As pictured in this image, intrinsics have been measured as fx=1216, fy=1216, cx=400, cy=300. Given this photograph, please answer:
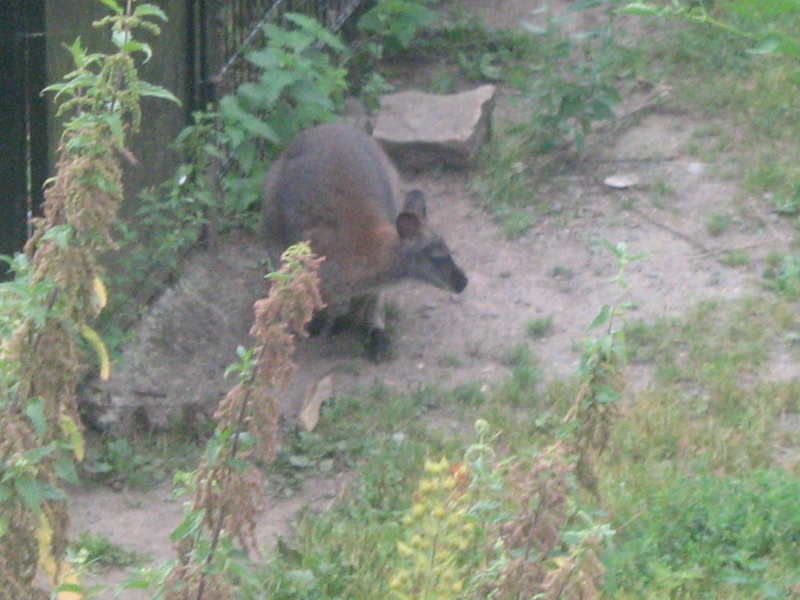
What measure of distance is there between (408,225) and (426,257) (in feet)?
0.66

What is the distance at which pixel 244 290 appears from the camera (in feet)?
22.1

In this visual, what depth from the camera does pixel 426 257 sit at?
21.9ft

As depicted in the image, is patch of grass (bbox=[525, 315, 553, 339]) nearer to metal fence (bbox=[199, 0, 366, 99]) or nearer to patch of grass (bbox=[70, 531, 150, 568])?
metal fence (bbox=[199, 0, 366, 99])

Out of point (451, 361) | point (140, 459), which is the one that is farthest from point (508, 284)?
point (140, 459)

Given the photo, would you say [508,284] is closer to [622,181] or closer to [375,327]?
[375,327]

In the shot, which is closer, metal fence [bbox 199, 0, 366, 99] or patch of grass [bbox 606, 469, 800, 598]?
patch of grass [bbox 606, 469, 800, 598]

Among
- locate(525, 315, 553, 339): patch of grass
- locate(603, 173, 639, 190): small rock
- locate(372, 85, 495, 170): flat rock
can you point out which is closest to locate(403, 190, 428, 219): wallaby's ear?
locate(525, 315, 553, 339): patch of grass

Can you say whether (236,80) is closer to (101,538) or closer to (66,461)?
(101,538)

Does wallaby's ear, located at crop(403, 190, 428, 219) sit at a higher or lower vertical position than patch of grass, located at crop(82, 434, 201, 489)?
higher

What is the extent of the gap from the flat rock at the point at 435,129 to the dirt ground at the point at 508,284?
0.47 feet

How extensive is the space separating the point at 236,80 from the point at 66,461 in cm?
521

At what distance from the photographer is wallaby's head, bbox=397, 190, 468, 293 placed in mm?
6648

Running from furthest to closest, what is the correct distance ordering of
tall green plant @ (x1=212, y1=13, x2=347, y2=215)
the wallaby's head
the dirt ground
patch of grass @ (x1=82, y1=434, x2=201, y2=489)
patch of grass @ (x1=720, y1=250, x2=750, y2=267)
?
patch of grass @ (x1=720, y1=250, x2=750, y2=267) → tall green plant @ (x1=212, y1=13, x2=347, y2=215) → the wallaby's head → the dirt ground → patch of grass @ (x1=82, y1=434, x2=201, y2=489)

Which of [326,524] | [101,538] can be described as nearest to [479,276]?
[326,524]
